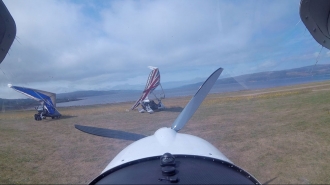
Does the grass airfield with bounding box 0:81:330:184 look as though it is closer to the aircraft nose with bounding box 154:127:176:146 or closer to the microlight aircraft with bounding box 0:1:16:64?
the aircraft nose with bounding box 154:127:176:146

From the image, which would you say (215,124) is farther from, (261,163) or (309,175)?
(309,175)

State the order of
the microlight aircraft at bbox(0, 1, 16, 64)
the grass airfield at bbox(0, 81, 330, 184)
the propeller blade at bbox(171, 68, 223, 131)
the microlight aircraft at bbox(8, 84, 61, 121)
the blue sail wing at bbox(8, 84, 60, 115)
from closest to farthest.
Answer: the microlight aircraft at bbox(0, 1, 16, 64), the propeller blade at bbox(171, 68, 223, 131), the grass airfield at bbox(0, 81, 330, 184), the microlight aircraft at bbox(8, 84, 61, 121), the blue sail wing at bbox(8, 84, 60, 115)

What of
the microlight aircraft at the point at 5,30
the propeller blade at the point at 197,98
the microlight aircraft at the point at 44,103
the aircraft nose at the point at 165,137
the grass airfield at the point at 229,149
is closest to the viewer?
the microlight aircraft at the point at 5,30

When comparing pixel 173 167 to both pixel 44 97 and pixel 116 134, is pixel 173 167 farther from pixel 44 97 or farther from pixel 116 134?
pixel 44 97

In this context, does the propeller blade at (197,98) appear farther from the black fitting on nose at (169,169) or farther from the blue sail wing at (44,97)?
the blue sail wing at (44,97)

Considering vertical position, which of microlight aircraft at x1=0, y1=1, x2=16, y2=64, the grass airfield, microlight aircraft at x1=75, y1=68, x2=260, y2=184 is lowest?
the grass airfield

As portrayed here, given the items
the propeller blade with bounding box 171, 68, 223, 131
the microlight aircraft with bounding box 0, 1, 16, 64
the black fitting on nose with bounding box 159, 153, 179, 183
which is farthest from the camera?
the propeller blade with bounding box 171, 68, 223, 131

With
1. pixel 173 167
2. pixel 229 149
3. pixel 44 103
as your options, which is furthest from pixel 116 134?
pixel 44 103

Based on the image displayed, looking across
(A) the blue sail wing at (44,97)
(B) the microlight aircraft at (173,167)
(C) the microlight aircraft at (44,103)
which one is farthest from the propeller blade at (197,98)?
(A) the blue sail wing at (44,97)

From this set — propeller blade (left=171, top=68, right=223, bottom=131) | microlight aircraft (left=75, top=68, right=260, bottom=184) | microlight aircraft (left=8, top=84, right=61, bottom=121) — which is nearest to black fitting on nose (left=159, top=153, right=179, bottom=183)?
microlight aircraft (left=75, top=68, right=260, bottom=184)
